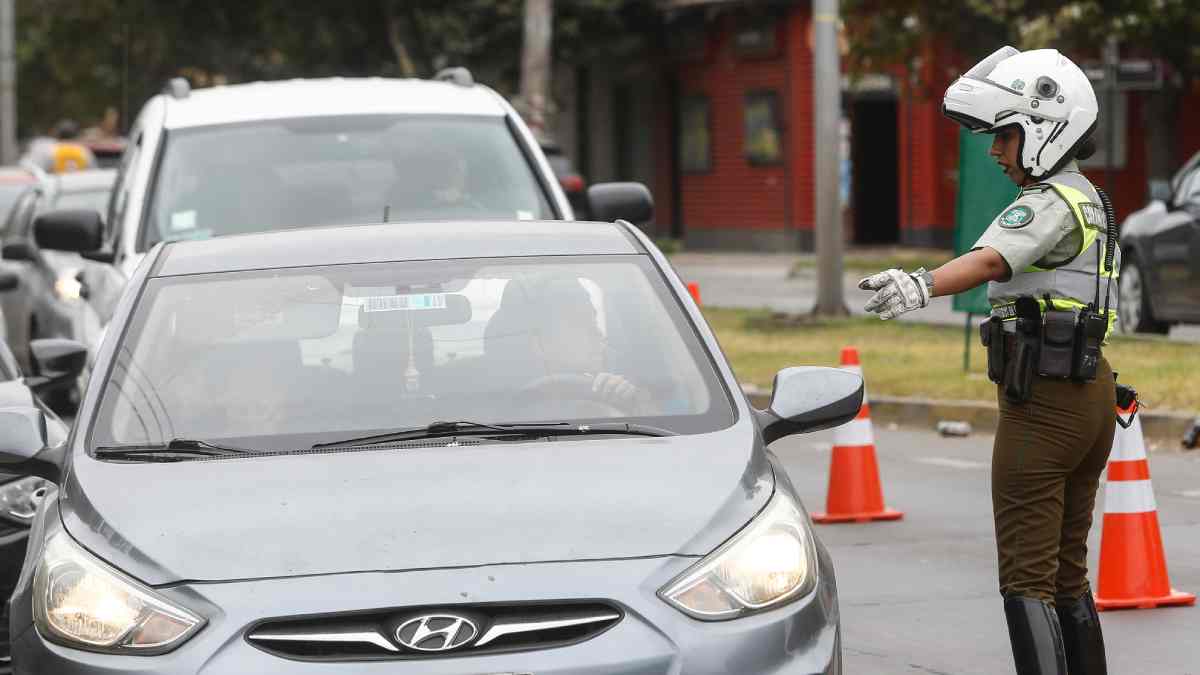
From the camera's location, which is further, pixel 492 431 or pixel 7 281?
pixel 7 281

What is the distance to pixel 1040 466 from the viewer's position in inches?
225

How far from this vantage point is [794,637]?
461cm

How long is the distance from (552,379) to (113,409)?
1009 millimetres

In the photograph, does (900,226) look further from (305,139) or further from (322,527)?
(322,527)

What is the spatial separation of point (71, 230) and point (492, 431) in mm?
5108

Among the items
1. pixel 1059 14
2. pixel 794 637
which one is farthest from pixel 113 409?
pixel 1059 14

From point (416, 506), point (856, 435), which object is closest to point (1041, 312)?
point (416, 506)

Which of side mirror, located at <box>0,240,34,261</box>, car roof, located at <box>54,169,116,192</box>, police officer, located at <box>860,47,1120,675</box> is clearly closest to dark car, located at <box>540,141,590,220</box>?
car roof, located at <box>54,169,116,192</box>

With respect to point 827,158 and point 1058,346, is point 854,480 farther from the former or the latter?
point 827,158

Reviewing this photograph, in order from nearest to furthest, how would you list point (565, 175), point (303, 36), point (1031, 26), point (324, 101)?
1. point (324, 101)
2. point (565, 175)
3. point (1031, 26)
4. point (303, 36)

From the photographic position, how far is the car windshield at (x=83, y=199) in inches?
655

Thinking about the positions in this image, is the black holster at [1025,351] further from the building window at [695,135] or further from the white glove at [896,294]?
the building window at [695,135]

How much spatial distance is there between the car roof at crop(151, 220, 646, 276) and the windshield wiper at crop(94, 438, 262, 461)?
0.75 metres

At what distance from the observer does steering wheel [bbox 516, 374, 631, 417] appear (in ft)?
17.8
